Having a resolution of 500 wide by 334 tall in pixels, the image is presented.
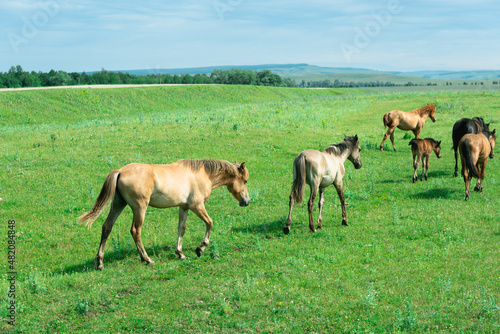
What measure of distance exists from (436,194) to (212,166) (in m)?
9.47

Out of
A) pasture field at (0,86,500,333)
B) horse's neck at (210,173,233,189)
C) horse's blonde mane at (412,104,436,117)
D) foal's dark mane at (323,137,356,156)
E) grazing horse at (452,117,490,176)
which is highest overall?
horse's blonde mane at (412,104,436,117)

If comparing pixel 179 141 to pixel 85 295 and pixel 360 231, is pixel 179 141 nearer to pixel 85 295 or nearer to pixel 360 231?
pixel 360 231

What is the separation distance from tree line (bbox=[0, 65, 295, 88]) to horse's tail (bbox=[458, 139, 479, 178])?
72.7 meters

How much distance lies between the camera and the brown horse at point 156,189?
8719 mm

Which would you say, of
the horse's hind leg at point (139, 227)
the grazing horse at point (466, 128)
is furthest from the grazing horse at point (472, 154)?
the horse's hind leg at point (139, 227)

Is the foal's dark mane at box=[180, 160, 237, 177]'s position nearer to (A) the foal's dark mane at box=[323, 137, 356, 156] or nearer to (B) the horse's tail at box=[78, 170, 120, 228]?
(B) the horse's tail at box=[78, 170, 120, 228]

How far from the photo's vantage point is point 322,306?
23.6 feet

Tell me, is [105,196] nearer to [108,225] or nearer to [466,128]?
[108,225]

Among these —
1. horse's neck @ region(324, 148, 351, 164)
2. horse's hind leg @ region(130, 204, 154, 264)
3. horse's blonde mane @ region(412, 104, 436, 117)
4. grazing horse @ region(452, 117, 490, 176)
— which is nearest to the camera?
horse's hind leg @ region(130, 204, 154, 264)

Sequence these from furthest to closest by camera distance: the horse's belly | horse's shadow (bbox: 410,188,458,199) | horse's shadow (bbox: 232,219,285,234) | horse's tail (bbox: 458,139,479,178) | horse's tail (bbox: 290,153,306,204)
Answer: horse's shadow (bbox: 410,188,458,199) → horse's tail (bbox: 458,139,479,178) → the horse's belly → horse's shadow (bbox: 232,219,285,234) → horse's tail (bbox: 290,153,306,204)

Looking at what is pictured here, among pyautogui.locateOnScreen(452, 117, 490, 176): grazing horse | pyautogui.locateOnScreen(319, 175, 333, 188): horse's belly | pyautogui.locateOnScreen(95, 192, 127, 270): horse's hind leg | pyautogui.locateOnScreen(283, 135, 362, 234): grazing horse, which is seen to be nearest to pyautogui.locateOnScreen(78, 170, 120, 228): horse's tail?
pyautogui.locateOnScreen(95, 192, 127, 270): horse's hind leg

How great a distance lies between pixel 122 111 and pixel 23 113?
1198 cm

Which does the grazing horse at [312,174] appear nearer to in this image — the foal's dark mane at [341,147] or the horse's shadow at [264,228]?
the foal's dark mane at [341,147]

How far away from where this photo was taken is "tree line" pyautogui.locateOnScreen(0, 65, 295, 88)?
7188 centimetres
